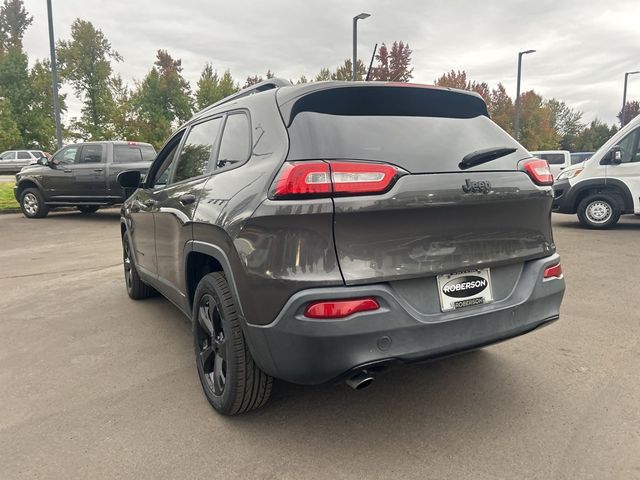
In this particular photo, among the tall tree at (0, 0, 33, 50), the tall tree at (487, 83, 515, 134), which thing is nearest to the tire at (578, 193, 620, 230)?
the tall tree at (487, 83, 515, 134)

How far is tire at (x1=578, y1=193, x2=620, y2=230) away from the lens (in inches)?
373

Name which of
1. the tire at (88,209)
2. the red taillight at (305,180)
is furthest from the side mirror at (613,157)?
the tire at (88,209)

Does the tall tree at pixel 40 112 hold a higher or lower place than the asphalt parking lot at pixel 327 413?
higher

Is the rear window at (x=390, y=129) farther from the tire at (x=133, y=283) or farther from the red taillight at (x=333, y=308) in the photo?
the tire at (x=133, y=283)

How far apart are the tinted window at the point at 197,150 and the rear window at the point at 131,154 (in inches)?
369

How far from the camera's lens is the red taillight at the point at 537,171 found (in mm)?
2625

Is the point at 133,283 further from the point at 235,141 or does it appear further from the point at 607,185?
the point at 607,185

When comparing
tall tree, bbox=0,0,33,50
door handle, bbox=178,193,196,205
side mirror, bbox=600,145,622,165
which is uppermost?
tall tree, bbox=0,0,33,50

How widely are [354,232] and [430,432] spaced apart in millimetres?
1163

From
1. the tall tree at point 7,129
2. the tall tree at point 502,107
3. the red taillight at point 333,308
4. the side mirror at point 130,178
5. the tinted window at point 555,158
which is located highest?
the tall tree at point 502,107

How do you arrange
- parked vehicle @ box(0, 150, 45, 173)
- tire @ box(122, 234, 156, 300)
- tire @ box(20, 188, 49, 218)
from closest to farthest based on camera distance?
tire @ box(122, 234, 156, 300), tire @ box(20, 188, 49, 218), parked vehicle @ box(0, 150, 45, 173)

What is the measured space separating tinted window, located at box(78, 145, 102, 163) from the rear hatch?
36.5 feet

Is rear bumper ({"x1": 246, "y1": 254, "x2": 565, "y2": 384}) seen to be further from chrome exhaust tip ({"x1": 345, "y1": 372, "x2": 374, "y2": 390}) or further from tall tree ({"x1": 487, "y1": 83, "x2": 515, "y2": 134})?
tall tree ({"x1": 487, "y1": 83, "x2": 515, "y2": 134})

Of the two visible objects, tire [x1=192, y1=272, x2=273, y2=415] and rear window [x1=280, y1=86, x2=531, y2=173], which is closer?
rear window [x1=280, y1=86, x2=531, y2=173]
